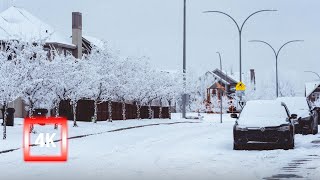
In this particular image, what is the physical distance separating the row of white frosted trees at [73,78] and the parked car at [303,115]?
11386 millimetres

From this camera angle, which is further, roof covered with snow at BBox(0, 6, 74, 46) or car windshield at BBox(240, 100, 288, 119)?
roof covered with snow at BBox(0, 6, 74, 46)

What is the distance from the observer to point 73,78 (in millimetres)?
40125

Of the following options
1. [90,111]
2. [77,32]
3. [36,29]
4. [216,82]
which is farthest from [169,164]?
[216,82]

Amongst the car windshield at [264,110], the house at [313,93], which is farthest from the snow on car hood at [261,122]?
the house at [313,93]

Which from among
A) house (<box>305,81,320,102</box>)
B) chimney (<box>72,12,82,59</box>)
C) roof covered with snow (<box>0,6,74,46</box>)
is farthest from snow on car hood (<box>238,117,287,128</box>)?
house (<box>305,81,320,102</box>)

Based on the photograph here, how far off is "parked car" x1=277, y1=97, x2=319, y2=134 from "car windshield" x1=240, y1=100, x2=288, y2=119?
7.94m

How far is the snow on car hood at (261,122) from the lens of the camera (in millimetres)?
21344

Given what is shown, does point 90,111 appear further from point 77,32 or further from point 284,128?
point 284,128

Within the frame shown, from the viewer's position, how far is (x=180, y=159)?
59.9 ft

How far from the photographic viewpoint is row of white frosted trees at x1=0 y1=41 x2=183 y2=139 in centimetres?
3103

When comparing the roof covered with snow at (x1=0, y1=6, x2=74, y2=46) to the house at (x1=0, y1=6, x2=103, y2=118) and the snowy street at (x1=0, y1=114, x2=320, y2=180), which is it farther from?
the snowy street at (x1=0, y1=114, x2=320, y2=180)

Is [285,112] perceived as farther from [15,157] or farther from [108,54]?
[108,54]

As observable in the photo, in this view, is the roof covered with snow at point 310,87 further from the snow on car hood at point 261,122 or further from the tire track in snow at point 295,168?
the tire track in snow at point 295,168

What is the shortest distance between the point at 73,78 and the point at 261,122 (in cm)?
2040
